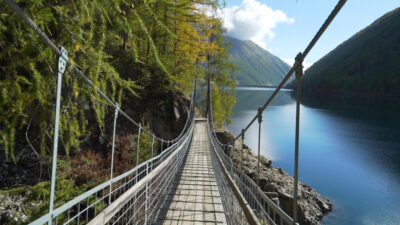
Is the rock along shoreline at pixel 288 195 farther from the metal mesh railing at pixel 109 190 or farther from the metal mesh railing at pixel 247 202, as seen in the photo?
the metal mesh railing at pixel 247 202

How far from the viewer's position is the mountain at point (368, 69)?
75481 millimetres

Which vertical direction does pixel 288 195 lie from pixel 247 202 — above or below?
below

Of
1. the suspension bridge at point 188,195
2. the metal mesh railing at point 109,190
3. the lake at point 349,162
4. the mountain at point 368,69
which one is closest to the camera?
the metal mesh railing at point 109,190

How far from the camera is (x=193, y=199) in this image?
4.46 m

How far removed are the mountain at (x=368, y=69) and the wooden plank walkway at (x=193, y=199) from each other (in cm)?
8340

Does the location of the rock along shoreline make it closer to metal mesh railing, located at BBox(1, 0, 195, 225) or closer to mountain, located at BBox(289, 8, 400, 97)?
metal mesh railing, located at BBox(1, 0, 195, 225)

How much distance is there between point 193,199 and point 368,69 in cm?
9945

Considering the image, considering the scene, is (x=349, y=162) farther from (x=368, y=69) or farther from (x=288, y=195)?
(x=368, y=69)

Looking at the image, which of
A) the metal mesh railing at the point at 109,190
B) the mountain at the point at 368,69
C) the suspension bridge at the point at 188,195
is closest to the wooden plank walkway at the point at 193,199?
the suspension bridge at the point at 188,195

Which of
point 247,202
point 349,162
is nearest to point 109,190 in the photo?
point 247,202

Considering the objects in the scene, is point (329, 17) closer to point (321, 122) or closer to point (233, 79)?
point (233, 79)

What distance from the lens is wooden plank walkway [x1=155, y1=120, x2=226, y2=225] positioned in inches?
142

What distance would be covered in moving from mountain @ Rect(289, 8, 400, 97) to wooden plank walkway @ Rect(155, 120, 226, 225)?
83.4 m

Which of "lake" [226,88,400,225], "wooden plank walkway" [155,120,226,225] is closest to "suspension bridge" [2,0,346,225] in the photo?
"wooden plank walkway" [155,120,226,225]
